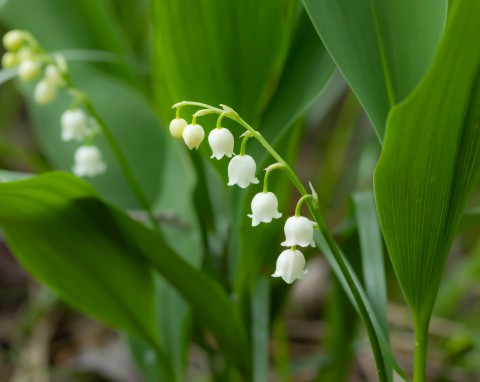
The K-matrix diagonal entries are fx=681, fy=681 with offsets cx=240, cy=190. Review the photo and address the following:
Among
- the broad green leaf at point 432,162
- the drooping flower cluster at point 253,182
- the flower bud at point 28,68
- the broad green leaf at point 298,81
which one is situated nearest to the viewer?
the broad green leaf at point 432,162

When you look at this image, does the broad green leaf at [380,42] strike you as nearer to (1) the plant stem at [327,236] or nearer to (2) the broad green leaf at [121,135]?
(1) the plant stem at [327,236]

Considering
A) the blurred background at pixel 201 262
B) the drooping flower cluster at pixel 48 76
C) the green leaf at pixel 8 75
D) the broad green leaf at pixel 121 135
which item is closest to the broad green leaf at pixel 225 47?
the blurred background at pixel 201 262

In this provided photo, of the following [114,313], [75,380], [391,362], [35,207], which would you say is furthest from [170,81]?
[75,380]

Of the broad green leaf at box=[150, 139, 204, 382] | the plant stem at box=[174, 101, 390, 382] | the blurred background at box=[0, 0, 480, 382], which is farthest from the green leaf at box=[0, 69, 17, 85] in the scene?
the plant stem at box=[174, 101, 390, 382]

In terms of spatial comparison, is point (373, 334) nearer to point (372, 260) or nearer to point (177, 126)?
point (372, 260)

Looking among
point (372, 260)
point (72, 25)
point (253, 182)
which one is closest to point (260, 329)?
point (372, 260)

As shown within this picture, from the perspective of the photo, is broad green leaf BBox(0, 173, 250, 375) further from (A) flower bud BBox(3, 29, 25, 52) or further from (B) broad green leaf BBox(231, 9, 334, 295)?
(A) flower bud BBox(3, 29, 25, 52)

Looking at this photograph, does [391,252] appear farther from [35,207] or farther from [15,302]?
[15,302]
